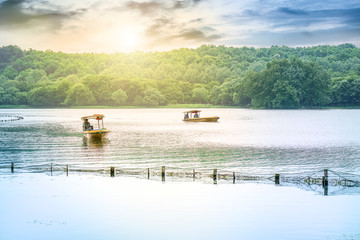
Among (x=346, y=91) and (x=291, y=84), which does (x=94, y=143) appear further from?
(x=346, y=91)

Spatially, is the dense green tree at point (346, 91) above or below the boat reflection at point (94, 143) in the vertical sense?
above

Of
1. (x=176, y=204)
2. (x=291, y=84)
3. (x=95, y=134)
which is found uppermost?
(x=291, y=84)

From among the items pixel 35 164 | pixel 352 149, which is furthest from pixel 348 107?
pixel 35 164

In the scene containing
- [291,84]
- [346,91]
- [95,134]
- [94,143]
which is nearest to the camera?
[94,143]

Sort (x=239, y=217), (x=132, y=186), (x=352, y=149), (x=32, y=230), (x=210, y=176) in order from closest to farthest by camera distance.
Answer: (x=32, y=230) → (x=239, y=217) → (x=132, y=186) → (x=210, y=176) → (x=352, y=149)

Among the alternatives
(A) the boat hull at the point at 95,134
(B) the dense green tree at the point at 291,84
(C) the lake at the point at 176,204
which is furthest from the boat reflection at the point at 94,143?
(B) the dense green tree at the point at 291,84

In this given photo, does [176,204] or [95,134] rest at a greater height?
[95,134]

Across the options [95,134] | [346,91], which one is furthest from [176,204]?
[346,91]

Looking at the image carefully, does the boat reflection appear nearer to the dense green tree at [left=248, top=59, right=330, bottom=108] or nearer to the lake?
the lake

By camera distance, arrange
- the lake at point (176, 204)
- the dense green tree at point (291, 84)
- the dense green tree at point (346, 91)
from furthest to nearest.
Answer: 1. the dense green tree at point (291, 84)
2. the dense green tree at point (346, 91)
3. the lake at point (176, 204)

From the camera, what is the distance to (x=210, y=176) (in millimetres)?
29734

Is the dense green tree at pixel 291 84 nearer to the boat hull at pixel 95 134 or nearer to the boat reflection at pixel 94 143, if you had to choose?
the boat hull at pixel 95 134

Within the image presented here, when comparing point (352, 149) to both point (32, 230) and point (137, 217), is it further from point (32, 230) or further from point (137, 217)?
point (32, 230)

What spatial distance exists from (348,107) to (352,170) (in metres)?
139
